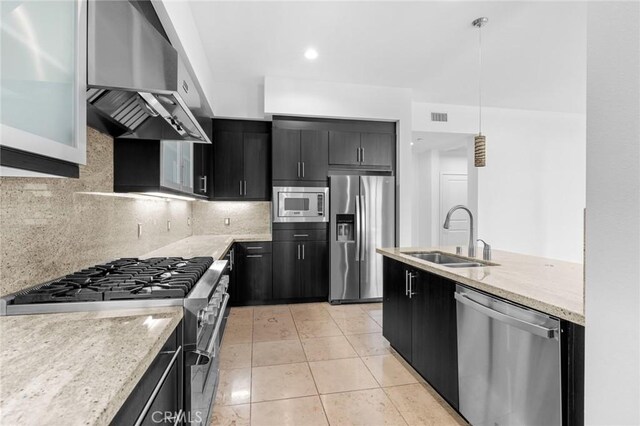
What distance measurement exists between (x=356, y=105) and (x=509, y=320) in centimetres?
345

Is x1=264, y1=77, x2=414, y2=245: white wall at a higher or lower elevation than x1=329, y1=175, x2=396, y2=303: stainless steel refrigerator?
higher

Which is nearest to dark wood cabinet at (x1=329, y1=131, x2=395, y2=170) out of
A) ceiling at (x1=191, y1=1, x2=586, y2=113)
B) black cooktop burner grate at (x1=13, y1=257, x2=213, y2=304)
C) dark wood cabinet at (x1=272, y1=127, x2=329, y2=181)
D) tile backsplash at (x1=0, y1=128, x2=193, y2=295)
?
dark wood cabinet at (x1=272, y1=127, x2=329, y2=181)

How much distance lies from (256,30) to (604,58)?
2829mm

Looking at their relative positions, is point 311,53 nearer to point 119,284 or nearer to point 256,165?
point 256,165

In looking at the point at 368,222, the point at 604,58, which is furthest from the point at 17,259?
the point at 368,222

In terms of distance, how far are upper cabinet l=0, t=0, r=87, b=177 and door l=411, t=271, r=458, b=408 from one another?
1925mm

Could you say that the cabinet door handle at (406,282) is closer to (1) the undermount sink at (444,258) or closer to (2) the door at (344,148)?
(1) the undermount sink at (444,258)

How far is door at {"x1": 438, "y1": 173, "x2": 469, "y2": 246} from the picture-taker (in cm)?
716

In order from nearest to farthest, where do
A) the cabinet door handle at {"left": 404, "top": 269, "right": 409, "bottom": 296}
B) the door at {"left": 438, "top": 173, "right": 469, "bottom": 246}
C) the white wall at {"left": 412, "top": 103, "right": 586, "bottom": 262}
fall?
the cabinet door handle at {"left": 404, "top": 269, "right": 409, "bottom": 296}
the white wall at {"left": 412, "top": 103, "right": 586, "bottom": 262}
the door at {"left": 438, "top": 173, "right": 469, "bottom": 246}

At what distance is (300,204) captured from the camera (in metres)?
4.27

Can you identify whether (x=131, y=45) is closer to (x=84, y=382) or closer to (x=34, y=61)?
(x=34, y=61)

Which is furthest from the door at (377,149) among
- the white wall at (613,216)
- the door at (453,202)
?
the white wall at (613,216)

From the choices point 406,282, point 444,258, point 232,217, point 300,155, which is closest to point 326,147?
point 300,155

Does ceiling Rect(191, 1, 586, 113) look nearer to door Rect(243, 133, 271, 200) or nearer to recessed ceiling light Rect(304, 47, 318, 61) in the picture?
recessed ceiling light Rect(304, 47, 318, 61)
